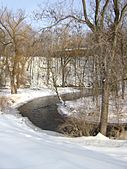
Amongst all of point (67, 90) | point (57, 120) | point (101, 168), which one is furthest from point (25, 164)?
point (67, 90)

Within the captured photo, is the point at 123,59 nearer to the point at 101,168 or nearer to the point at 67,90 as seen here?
the point at 101,168

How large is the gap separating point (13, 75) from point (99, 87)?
21468 mm

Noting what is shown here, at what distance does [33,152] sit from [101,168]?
3.88 feet

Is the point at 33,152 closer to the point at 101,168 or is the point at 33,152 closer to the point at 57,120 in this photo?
the point at 101,168

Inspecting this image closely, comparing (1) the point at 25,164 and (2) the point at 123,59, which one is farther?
(2) the point at 123,59

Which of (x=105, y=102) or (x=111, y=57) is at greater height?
(x=111, y=57)

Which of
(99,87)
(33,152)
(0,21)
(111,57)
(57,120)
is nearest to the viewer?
(33,152)

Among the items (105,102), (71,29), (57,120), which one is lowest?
(57,120)

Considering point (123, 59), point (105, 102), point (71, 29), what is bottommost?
point (105, 102)

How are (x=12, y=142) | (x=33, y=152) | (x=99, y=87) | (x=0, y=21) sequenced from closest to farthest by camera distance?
1. (x=33, y=152)
2. (x=12, y=142)
3. (x=99, y=87)
4. (x=0, y=21)

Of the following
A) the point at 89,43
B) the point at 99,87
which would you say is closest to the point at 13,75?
the point at 99,87

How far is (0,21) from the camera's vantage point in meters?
35.8

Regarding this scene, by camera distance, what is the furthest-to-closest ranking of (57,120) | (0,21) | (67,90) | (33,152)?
(67,90) < (0,21) < (57,120) < (33,152)

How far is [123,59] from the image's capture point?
15.1 m
